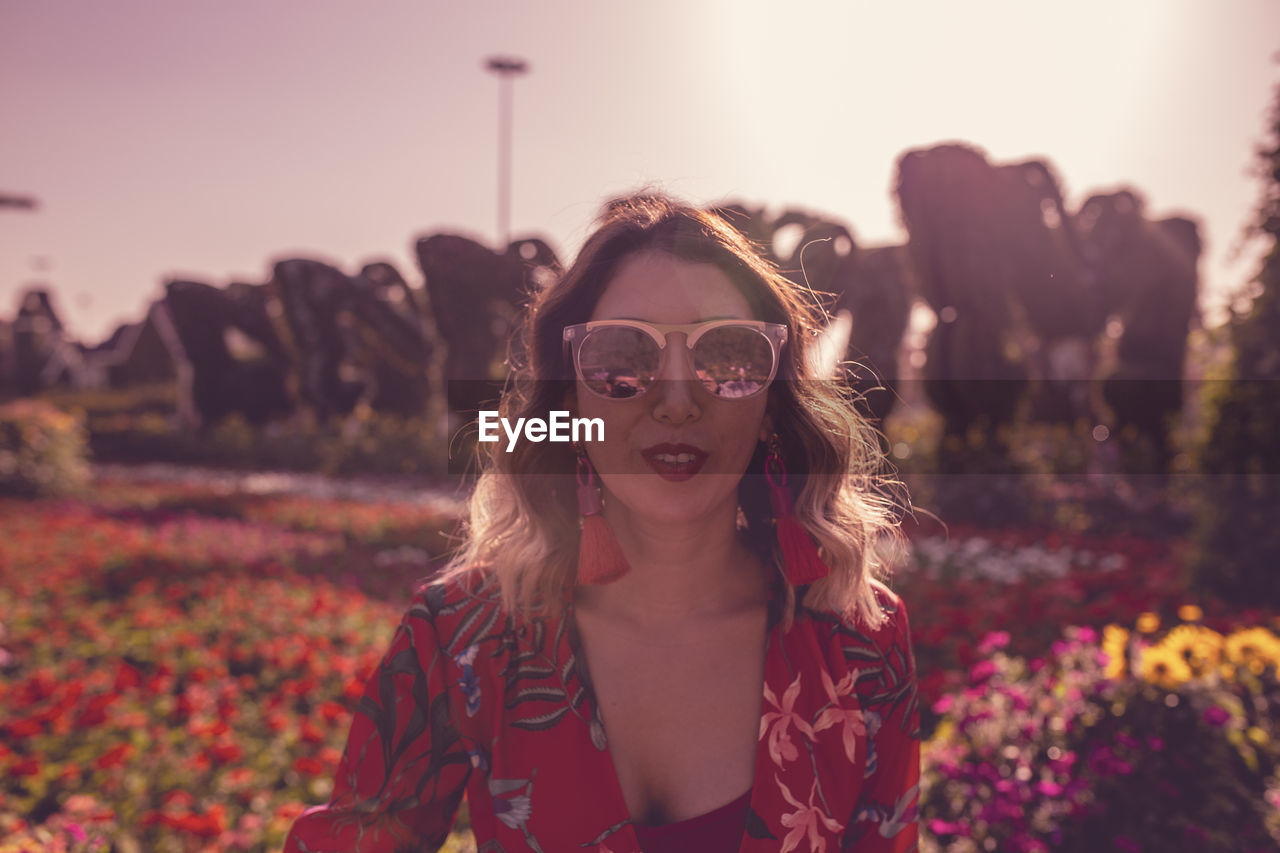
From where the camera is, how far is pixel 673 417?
1571 mm

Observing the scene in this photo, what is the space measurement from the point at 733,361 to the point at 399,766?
3.54 ft

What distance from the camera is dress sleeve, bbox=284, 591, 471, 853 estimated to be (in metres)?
1.51

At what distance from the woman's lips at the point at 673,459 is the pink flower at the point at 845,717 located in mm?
584

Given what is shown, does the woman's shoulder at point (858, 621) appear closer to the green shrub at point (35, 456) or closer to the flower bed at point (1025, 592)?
the flower bed at point (1025, 592)

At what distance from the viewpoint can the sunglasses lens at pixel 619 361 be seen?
159cm

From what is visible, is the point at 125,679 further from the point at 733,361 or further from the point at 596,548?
the point at 733,361

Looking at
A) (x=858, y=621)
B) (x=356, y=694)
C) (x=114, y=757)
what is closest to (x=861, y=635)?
(x=858, y=621)

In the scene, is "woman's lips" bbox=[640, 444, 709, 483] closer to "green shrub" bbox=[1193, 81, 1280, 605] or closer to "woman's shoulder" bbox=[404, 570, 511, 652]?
"woman's shoulder" bbox=[404, 570, 511, 652]

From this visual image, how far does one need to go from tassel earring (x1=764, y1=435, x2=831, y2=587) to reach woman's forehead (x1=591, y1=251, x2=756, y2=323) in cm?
42

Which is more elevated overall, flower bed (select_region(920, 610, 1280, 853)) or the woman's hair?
the woman's hair

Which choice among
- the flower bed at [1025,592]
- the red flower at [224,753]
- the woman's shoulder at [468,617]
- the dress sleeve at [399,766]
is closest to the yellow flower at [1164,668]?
the flower bed at [1025,592]

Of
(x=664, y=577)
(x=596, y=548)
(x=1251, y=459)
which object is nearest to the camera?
(x=596, y=548)

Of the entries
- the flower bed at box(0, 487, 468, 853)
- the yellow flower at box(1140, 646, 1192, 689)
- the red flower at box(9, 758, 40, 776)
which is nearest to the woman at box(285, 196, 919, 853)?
the flower bed at box(0, 487, 468, 853)

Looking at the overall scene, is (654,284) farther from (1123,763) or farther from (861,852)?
(1123,763)
